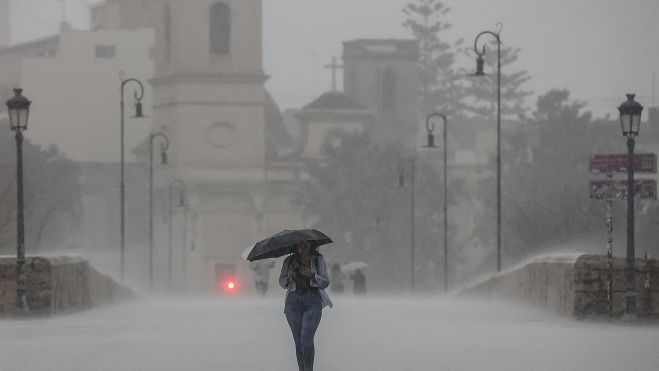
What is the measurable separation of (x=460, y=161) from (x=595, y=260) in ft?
374

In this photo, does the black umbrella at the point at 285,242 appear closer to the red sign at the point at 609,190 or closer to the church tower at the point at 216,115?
the red sign at the point at 609,190

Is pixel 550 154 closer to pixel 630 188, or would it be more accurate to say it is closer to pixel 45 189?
pixel 45 189

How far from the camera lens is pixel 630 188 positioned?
35.7 m

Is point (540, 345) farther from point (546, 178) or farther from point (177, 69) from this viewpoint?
point (177, 69)

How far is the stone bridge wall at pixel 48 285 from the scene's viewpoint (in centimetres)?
3644

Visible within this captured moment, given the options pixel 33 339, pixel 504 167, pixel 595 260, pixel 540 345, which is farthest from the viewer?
pixel 504 167

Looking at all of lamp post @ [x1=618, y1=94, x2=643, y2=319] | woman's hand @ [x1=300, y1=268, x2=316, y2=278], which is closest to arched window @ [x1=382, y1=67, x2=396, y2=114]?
lamp post @ [x1=618, y1=94, x2=643, y2=319]

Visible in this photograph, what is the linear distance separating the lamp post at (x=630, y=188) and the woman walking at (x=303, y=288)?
13526 millimetres

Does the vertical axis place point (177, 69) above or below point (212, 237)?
above

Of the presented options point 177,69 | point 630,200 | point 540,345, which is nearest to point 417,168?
point 177,69

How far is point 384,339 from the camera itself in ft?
94.7

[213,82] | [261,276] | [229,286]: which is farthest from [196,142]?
[261,276]

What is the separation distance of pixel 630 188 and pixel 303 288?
14.9m

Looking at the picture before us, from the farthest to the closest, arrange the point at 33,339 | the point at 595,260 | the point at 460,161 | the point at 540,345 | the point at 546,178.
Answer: the point at 460,161 → the point at 546,178 → the point at 595,260 → the point at 33,339 → the point at 540,345
